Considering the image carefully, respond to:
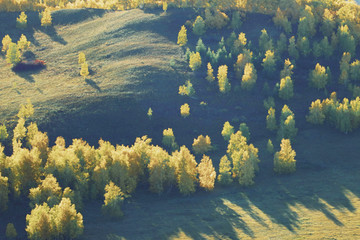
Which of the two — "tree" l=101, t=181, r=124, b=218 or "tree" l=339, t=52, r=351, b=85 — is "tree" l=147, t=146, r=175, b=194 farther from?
"tree" l=339, t=52, r=351, b=85

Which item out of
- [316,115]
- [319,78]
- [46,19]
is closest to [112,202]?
[316,115]

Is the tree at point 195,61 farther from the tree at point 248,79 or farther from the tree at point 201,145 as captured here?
the tree at point 201,145

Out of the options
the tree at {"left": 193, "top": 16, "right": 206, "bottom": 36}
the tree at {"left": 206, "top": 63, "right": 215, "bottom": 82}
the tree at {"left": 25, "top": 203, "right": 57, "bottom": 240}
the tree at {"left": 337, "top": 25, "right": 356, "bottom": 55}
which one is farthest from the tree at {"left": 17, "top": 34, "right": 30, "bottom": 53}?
the tree at {"left": 337, "top": 25, "right": 356, "bottom": 55}

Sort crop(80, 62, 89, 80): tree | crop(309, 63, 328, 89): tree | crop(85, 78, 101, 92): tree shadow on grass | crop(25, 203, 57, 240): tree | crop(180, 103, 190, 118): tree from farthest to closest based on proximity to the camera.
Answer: crop(309, 63, 328, 89): tree
crop(80, 62, 89, 80): tree
crop(85, 78, 101, 92): tree shadow on grass
crop(180, 103, 190, 118): tree
crop(25, 203, 57, 240): tree

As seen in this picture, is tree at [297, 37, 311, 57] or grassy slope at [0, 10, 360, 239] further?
tree at [297, 37, 311, 57]

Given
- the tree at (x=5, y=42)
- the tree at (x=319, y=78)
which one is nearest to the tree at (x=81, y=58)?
the tree at (x=5, y=42)

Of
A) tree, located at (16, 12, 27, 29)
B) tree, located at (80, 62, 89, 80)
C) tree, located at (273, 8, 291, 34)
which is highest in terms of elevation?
tree, located at (16, 12, 27, 29)

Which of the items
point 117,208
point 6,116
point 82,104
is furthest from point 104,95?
point 117,208

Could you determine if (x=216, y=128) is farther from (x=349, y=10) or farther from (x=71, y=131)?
(x=349, y=10)
